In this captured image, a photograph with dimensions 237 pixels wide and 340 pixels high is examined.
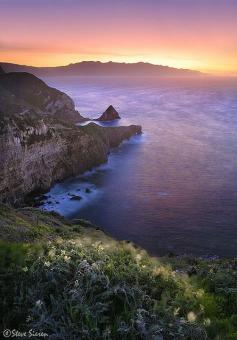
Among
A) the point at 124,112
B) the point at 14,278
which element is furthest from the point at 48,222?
the point at 124,112

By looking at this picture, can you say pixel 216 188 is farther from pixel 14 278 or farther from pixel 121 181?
pixel 14 278

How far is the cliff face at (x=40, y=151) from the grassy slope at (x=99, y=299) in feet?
170

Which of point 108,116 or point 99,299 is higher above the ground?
point 99,299

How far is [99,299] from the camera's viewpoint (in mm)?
11062

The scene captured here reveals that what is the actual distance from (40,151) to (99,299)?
213 ft

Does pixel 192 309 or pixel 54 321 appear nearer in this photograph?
pixel 54 321

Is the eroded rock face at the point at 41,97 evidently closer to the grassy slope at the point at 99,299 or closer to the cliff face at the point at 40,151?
the cliff face at the point at 40,151

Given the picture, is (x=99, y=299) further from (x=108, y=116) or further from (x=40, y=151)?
(x=108, y=116)

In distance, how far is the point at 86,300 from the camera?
425 inches

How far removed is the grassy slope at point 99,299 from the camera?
1002cm

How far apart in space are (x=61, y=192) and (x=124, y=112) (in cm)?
10833

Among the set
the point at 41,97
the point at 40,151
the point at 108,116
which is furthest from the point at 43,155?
the point at 41,97

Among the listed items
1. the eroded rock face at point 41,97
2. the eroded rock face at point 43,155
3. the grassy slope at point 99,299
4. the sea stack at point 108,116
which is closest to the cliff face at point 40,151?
the eroded rock face at point 43,155

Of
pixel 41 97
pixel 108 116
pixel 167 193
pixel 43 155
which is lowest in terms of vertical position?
pixel 167 193
